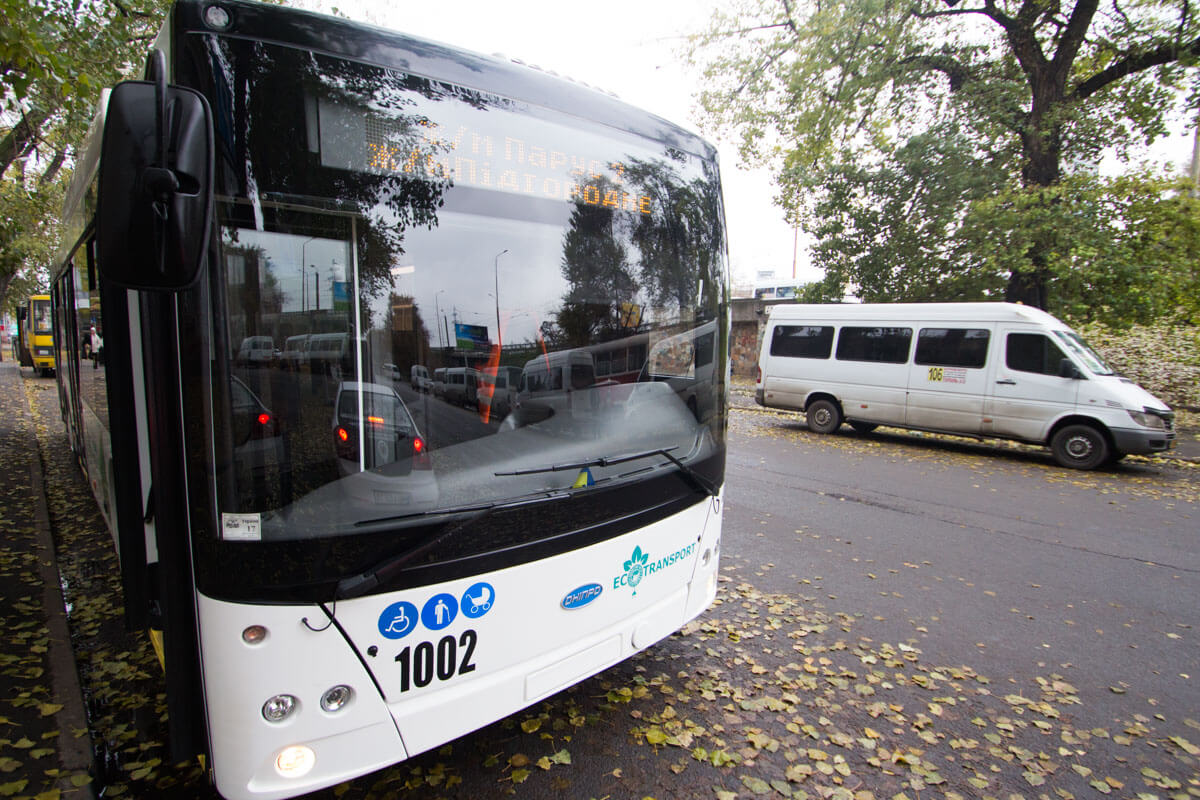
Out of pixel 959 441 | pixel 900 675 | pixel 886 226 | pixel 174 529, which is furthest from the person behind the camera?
pixel 886 226

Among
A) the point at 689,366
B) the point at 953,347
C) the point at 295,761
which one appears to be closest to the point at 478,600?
the point at 295,761

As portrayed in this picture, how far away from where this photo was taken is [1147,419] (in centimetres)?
976

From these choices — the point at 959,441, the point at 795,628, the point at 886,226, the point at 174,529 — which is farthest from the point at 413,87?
the point at 886,226

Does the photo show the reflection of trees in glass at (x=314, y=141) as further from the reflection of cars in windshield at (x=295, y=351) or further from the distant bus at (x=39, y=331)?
the distant bus at (x=39, y=331)

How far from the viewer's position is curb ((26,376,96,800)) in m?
2.83

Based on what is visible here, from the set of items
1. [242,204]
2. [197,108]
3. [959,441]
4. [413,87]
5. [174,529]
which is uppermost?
[413,87]

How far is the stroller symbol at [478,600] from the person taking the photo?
7.73 feet

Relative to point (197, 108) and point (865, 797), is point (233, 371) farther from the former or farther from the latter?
point (865, 797)

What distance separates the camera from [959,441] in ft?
43.0

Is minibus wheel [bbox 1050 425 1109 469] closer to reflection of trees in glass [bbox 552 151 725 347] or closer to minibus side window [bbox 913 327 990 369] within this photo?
minibus side window [bbox 913 327 990 369]

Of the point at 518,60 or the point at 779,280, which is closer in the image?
the point at 518,60

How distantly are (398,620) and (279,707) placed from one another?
1.46ft

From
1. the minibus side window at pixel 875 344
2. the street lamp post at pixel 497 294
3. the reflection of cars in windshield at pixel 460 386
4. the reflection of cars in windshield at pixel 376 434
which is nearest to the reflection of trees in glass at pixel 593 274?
the street lamp post at pixel 497 294

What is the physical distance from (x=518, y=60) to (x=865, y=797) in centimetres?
347
